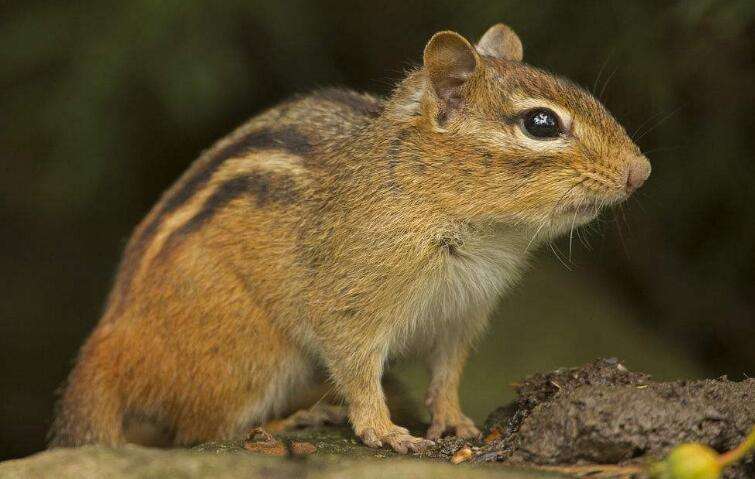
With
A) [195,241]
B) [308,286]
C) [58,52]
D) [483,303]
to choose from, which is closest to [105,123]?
[58,52]

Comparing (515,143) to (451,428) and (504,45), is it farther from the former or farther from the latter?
(451,428)

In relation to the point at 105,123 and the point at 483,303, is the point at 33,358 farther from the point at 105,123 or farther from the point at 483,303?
the point at 483,303

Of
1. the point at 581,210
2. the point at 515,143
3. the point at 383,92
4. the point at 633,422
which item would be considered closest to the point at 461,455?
the point at 633,422

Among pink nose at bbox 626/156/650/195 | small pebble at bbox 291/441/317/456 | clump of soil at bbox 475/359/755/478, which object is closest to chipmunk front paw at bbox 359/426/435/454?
small pebble at bbox 291/441/317/456

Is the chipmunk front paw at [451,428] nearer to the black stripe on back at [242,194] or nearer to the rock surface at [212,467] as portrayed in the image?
the black stripe on back at [242,194]

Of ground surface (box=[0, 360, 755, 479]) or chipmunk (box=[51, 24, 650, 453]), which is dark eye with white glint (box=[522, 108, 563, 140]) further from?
ground surface (box=[0, 360, 755, 479])

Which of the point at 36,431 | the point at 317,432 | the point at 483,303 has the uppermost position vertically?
the point at 483,303

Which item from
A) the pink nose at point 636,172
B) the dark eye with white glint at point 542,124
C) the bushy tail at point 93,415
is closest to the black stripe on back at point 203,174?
the bushy tail at point 93,415
